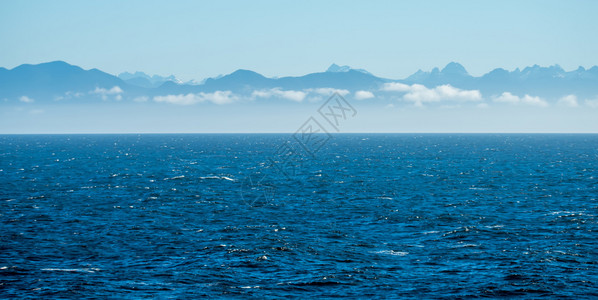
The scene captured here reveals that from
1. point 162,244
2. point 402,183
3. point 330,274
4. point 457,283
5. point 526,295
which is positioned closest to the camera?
Result: point 526,295

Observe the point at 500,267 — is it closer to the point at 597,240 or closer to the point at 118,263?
the point at 597,240

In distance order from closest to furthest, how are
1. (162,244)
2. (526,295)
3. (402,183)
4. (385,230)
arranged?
(526,295) → (162,244) → (385,230) → (402,183)

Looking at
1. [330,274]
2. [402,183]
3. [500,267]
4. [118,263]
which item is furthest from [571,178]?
[118,263]

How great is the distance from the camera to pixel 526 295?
34.8 meters

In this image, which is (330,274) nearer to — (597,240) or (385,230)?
(385,230)

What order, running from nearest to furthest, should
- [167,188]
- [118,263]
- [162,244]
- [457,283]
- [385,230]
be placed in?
[457,283] < [118,263] < [162,244] < [385,230] < [167,188]

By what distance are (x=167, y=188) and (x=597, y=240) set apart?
6801 cm

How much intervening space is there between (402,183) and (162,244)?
62.2 metres

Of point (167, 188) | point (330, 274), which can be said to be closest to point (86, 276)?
point (330, 274)

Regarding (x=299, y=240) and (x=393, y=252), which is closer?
(x=393, y=252)

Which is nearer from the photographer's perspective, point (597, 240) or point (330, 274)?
point (330, 274)

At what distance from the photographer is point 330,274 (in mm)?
39719

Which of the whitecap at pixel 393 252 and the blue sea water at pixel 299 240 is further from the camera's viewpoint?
the whitecap at pixel 393 252

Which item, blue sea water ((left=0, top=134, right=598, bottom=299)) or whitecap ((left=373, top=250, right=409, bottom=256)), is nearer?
blue sea water ((left=0, top=134, right=598, bottom=299))
